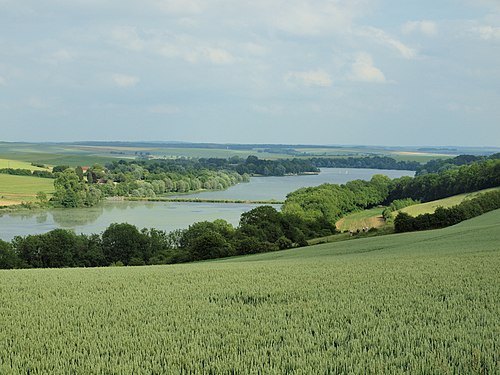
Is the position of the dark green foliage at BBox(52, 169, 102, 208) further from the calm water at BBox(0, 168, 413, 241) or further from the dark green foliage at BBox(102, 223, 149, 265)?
the dark green foliage at BBox(102, 223, 149, 265)

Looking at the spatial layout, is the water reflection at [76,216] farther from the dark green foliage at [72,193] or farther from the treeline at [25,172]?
the treeline at [25,172]

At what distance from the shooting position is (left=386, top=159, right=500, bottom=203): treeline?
9119 cm

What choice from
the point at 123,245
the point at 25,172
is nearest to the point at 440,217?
the point at 123,245

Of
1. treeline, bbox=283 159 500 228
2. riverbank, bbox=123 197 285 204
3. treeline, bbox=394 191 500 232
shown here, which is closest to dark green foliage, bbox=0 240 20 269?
treeline, bbox=394 191 500 232

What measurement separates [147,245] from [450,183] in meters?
64.6

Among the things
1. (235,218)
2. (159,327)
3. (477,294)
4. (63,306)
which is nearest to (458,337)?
(477,294)

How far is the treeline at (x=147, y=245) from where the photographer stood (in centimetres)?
4875

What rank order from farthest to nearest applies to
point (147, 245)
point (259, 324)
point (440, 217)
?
point (147, 245)
point (440, 217)
point (259, 324)

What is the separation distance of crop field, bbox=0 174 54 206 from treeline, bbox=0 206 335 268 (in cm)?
5472

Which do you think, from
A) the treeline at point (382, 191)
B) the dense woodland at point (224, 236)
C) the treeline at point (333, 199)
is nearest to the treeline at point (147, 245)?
the dense woodland at point (224, 236)

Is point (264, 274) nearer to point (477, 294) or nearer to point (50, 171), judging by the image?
point (477, 294)

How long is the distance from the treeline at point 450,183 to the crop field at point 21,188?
76.7 meters

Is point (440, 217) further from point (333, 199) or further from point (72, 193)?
point (72, 193)

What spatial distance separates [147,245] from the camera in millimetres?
59812
